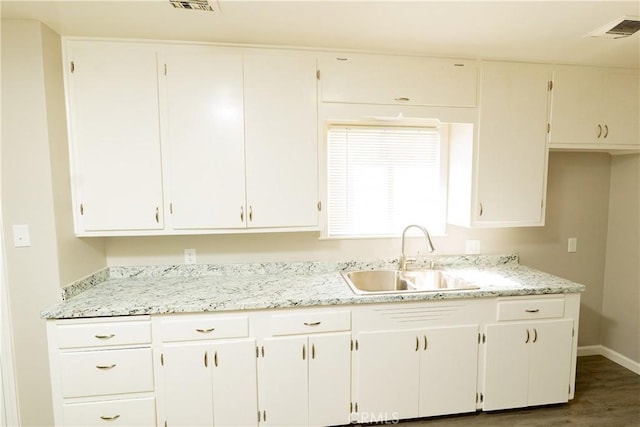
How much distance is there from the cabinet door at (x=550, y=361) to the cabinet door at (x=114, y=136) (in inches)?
102

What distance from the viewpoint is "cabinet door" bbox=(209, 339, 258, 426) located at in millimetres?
1814

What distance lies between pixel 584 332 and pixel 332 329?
2.57m

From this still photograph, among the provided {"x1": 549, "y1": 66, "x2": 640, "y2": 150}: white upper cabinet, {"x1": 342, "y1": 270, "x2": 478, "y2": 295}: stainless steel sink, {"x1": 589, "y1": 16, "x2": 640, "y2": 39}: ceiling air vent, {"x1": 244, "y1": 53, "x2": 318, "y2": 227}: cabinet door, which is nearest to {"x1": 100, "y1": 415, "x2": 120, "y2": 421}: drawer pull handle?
{"x1": 244, "y1": 53, "x2": 318, "y2": 227}: cabinet door

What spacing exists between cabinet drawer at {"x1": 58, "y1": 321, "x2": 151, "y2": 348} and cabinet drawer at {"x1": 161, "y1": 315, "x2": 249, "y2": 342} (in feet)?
0.36

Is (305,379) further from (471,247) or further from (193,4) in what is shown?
(193,4)

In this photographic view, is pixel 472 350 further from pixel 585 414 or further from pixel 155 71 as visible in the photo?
pixel 155 71

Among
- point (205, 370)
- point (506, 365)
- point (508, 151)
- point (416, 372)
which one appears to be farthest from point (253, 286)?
point (508, 151)

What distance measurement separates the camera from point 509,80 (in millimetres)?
2242

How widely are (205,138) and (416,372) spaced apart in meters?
1.97

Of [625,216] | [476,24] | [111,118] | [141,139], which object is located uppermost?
[476,24]

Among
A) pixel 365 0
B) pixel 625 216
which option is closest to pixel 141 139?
pixel 365 0

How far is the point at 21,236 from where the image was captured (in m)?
1.76

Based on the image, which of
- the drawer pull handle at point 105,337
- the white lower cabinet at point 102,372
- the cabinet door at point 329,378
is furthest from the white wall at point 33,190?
the cabinet door at point 329,378

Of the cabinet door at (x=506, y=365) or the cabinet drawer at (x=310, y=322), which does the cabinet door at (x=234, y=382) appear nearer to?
the cabinet drawer at (x=310, y=322)
